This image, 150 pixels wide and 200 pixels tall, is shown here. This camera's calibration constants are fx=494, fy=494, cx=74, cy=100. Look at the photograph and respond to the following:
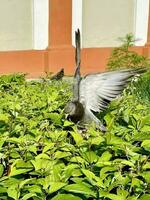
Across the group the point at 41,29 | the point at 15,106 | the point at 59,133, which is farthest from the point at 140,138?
the point at 41,29

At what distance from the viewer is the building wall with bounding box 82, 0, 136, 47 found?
11.0 metres

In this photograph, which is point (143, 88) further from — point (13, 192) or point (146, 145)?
point (13, 192)

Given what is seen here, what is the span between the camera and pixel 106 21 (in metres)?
11.3

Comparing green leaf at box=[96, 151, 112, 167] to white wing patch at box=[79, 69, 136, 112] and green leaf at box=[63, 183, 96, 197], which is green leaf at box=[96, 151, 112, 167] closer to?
green leaf at box=[63, 183, 96, 197]

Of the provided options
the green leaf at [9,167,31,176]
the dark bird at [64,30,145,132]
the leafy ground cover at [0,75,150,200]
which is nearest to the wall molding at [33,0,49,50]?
the dark bird at [64,30,145,132]

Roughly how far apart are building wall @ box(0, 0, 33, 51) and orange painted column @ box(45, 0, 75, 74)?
0.44 metres

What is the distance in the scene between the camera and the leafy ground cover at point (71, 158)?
154 cm

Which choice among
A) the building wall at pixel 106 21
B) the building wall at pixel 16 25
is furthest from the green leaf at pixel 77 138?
the building wall at pixel 106 21

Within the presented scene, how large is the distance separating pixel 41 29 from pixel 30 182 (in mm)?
8966

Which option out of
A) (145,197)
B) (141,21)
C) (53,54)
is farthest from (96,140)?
(141,21)

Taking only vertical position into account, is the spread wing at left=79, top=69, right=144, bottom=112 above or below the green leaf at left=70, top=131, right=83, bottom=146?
above

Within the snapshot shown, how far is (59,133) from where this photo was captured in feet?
6.53

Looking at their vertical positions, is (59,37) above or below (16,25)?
below

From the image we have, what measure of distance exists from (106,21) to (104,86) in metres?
8.88
